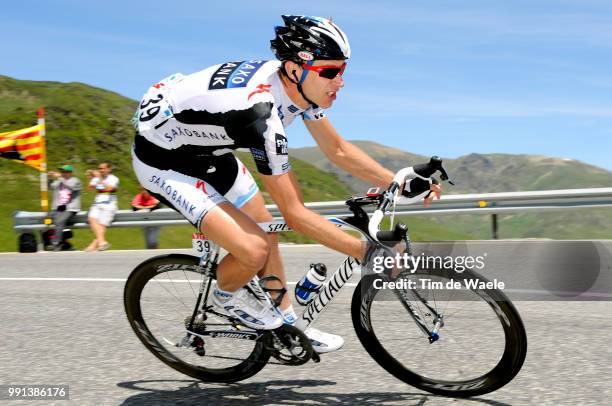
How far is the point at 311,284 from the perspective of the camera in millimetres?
4266

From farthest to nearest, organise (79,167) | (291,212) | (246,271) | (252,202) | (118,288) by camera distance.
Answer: (79,167)
(118,288)
(252,202)
(246,271)
(291,212)

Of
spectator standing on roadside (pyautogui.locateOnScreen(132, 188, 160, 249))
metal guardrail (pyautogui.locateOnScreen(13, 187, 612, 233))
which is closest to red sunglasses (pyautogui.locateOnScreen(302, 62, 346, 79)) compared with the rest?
metal guardrail (pyautogui.locateOnScreen(13, 187, 612, 233))

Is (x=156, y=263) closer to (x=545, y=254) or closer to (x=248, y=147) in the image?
(x=248, y=147)

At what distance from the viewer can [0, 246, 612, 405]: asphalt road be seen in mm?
4254

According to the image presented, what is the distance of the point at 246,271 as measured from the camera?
13.7 feet

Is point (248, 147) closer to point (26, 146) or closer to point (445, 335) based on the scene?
point (445, 335)

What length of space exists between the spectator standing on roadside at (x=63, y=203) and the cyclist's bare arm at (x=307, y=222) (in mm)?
11412

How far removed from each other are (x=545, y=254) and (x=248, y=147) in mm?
6722

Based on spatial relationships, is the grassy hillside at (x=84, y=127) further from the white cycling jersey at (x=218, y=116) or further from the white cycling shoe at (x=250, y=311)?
the white cycling shoe at (x=250, y=311)

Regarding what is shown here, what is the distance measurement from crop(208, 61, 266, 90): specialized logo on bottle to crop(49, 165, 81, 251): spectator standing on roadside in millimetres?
10980

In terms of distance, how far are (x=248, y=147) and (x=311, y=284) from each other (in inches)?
34.0

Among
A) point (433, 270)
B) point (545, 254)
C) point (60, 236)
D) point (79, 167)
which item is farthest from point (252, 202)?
point (79, 167)

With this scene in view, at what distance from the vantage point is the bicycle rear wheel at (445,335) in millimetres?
3799

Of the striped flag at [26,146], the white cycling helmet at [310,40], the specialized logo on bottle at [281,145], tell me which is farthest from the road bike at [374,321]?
the striped flag at [26,146]
